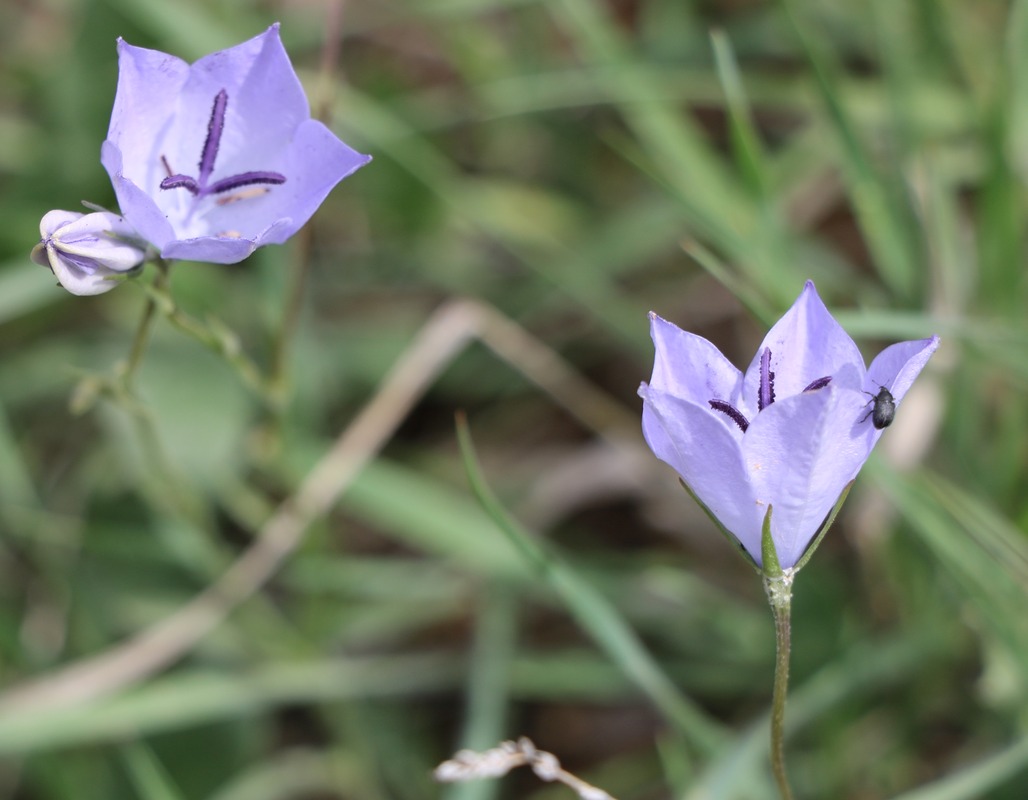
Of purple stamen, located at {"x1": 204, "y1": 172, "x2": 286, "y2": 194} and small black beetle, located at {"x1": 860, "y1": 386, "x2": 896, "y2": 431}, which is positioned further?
purple stamen, located at {"x1": 204, "y1": 172, "x2": 286, "y2": 194}

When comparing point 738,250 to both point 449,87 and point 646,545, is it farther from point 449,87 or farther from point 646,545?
point 449,87

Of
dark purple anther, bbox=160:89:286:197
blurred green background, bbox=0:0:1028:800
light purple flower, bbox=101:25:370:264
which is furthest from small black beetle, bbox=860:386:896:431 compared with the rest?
dark purple anther, bbox=160:89:286:197

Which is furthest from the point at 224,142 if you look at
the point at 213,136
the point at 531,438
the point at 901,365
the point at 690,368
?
the point at 531,438

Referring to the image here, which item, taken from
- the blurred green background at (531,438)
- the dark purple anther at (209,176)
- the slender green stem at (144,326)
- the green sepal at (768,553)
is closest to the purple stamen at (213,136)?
the dark purple anther at (209,176)

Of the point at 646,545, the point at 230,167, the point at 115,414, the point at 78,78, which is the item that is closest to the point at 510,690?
the point at 646,545

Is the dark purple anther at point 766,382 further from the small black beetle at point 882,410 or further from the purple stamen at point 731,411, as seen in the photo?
the small black beetle at point 882,410

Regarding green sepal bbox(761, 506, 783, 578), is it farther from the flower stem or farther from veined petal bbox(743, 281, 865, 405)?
veined petal bbox(743, 281, 865, 405)

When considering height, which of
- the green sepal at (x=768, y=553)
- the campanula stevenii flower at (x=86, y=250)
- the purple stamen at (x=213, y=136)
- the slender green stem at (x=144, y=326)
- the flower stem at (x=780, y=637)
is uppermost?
the purple stamen at (x=213, y=136)
